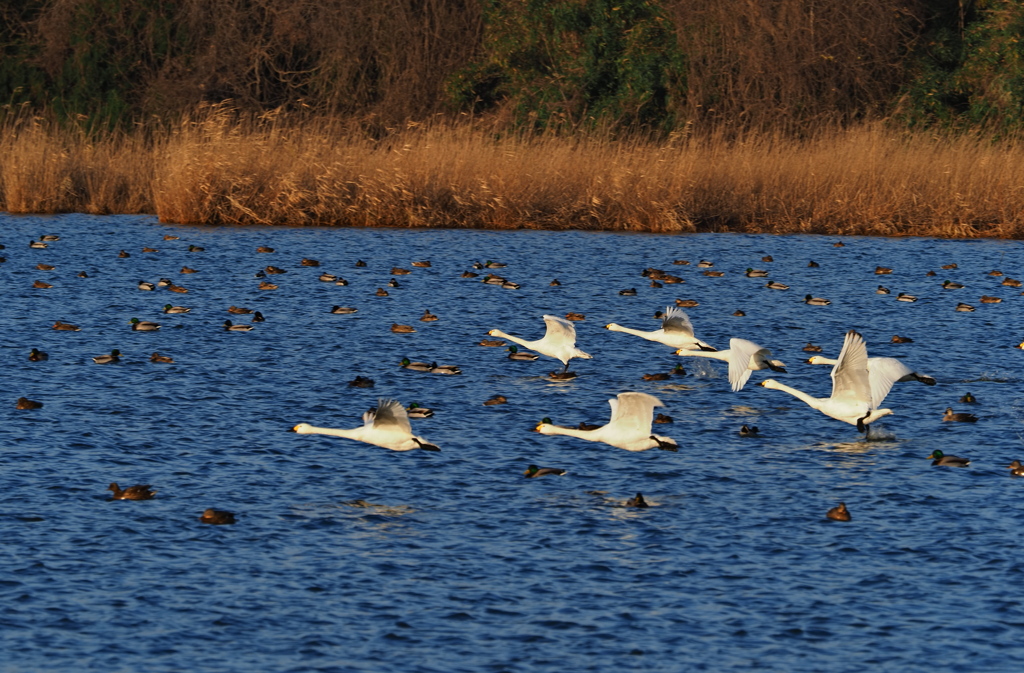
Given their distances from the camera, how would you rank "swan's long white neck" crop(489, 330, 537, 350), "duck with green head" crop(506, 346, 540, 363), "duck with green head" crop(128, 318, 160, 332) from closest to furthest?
1. "swan's long white neck" crop(489, 330, 537, 350)
2. "duck with green head" crop(506, 346, 540, 363)
3. "duck with green head" crop(128, 318, 160, 332)

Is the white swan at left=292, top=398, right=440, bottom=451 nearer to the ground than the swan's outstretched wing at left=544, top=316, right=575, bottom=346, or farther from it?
farther from it

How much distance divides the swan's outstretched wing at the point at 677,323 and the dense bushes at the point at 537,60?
1891 centimetres

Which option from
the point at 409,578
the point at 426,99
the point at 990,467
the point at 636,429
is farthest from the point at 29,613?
the point at 426,99

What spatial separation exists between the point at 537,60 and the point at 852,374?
26.9m

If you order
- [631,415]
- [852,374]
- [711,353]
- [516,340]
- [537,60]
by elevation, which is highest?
[852,374]

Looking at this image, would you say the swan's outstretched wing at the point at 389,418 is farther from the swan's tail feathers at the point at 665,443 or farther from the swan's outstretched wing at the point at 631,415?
the swan's tail feathers at the point at 665,443

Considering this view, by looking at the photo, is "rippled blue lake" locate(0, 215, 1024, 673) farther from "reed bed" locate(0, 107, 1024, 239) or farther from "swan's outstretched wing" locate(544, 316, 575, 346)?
"reed bed" locate(0, 107, 1024, 239)

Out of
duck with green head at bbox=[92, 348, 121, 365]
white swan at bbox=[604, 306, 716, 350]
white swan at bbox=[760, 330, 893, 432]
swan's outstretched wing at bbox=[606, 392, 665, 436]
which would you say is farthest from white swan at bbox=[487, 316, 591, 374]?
duck with green head at bbox=[92, 348, 121, 365]

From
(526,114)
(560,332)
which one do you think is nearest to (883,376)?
(560,332)

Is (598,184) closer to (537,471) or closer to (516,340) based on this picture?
(516,340)

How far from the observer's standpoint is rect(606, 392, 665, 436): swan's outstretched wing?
1191 centimetres

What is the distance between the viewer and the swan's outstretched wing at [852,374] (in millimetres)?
12844

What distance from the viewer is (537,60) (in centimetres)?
3878

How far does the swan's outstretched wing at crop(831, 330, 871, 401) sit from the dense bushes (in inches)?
850
